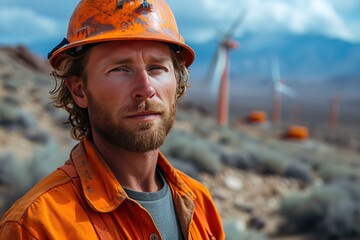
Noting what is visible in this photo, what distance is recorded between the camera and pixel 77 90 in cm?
290

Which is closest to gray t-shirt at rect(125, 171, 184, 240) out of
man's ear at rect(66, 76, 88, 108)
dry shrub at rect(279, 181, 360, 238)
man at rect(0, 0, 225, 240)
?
man at rect(0, 0, 225, 240)

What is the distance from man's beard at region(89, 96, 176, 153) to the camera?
259cm

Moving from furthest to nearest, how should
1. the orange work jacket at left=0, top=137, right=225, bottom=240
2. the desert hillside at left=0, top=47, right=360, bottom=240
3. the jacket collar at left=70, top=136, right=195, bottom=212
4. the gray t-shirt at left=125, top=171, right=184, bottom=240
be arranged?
the desert hillside at left=0, top=47, right=360, bottom=240 < the gray t-shirt at left=125, top=171, right=184, bottom=240 < the jacket collar at left=70, top=136, right=195, bottom=212 < the orange work jacket at left=0, top=137, right=225, bottom=240

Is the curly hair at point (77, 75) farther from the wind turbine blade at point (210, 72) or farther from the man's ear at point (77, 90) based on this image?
the wind turbine blade at point (210, 72)

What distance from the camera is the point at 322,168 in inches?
629

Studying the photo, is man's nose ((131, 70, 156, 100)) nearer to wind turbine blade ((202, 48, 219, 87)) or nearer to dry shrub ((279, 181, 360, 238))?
dry shrub ((279, 181, 360, 238))

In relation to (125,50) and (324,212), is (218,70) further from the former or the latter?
(125,50)

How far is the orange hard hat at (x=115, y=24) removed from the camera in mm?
2640

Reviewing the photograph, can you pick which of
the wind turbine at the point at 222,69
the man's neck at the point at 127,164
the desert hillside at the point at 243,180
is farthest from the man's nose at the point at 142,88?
the wind turbine at the point at 222,69

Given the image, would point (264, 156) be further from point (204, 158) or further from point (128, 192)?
point (128, 192)

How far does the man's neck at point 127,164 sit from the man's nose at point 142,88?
308 millimetres

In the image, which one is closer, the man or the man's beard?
the man

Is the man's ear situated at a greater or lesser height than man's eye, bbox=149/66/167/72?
lesser

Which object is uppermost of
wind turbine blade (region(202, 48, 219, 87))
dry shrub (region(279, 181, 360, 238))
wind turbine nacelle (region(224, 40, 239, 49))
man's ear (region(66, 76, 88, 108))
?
wind turbine nacelle (region(224, 40, 239, 49))
